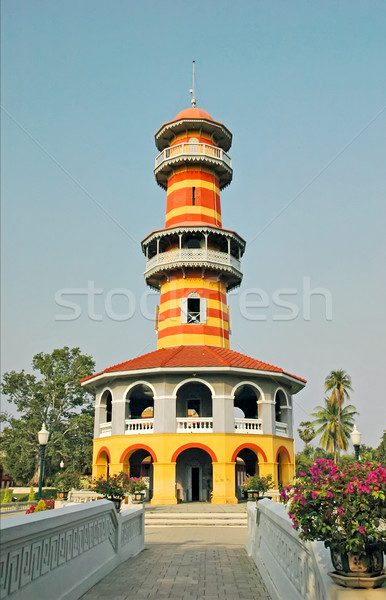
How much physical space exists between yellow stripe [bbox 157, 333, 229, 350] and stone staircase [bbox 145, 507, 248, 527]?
11.9m

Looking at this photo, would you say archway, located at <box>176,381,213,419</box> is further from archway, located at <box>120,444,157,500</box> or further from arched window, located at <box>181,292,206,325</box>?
arched window, located at <box>181,292,206,325</box>

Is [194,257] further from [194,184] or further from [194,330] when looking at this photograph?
[194,184]

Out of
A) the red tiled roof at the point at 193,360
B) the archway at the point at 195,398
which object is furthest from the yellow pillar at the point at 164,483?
the red tiled roof at the point at 193,360

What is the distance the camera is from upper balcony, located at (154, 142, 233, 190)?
36.2 m

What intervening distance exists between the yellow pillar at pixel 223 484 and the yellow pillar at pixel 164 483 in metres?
2.23

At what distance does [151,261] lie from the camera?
35.5 m

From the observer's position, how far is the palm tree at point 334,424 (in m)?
65.6

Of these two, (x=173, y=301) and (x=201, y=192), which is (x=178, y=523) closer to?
(x=173, y=301)

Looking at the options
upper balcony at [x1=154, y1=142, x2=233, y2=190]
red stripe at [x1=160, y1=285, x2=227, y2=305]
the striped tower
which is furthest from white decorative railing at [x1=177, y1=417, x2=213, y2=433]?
upper balcony at [x1=154, y1=142, x2=233, y2=190]

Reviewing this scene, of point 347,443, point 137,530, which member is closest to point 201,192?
point 137,530

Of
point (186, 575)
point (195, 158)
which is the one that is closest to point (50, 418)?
point (195, 158)

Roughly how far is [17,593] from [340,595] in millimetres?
3150

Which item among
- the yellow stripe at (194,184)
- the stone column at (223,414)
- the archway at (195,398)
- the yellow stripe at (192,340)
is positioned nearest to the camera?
the stone column at (223,414)

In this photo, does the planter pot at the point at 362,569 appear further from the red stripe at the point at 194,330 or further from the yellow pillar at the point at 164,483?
the red stripe at the point at 194,330
